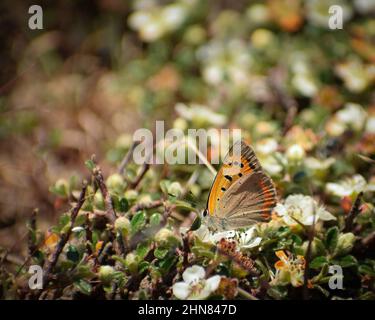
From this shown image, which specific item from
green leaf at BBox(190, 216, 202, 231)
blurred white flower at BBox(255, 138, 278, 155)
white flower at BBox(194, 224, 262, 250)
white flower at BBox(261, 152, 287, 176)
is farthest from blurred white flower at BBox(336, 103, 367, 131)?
green leaf at BBox(190, 216, 202, 231)

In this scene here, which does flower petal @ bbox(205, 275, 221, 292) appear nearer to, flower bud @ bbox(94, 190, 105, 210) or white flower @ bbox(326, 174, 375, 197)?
flower bud @ bbox(94, 190, 105, 210)

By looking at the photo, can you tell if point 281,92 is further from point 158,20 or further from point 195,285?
point 195,285

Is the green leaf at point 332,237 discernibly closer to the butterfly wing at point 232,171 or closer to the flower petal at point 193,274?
the butterfly wing at point 232,171

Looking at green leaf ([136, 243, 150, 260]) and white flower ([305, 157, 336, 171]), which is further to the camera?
white flower ([305, 157, 336, 171])

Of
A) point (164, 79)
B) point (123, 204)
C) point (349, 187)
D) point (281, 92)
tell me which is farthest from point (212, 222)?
point (164, 79)

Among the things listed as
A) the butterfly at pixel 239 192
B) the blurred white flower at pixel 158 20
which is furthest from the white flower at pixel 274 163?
the blurred white flower at pixel 158 20

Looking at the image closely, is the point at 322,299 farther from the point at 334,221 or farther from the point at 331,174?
the point at 331,174
